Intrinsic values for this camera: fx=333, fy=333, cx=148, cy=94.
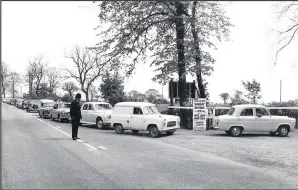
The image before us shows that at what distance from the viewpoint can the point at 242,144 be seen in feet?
43.4

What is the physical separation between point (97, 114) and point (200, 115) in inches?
258

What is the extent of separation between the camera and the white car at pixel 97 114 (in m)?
20.7

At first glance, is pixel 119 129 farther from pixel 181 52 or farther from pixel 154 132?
pixel 181 52

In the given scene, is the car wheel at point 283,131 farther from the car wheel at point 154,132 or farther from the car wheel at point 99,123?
the car wheel at point 99,123

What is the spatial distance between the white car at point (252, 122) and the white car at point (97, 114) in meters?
7.56

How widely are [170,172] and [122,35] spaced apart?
16583 millimetres

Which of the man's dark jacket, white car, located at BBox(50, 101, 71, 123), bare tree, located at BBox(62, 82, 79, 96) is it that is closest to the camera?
the man's dark jacket

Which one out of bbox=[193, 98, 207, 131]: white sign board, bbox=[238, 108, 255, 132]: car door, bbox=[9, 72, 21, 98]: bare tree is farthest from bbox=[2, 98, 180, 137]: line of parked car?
bbox=[9, 72, 21, 98]: bare tree

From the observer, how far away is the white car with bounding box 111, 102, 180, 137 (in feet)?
52.7

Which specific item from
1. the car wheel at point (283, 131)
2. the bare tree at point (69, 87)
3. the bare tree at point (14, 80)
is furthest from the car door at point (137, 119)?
the bare tree at point (69, 87)

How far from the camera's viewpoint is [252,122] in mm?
15984

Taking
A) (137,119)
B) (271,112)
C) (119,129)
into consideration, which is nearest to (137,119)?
(137,119)

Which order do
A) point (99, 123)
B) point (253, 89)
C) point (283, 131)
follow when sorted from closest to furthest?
point (283, 131) → point (99, 123) → point (253, 89)

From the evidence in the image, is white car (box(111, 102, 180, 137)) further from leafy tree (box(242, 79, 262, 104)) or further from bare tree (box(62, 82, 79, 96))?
bare tree (box(62, 82, 79, 96))
